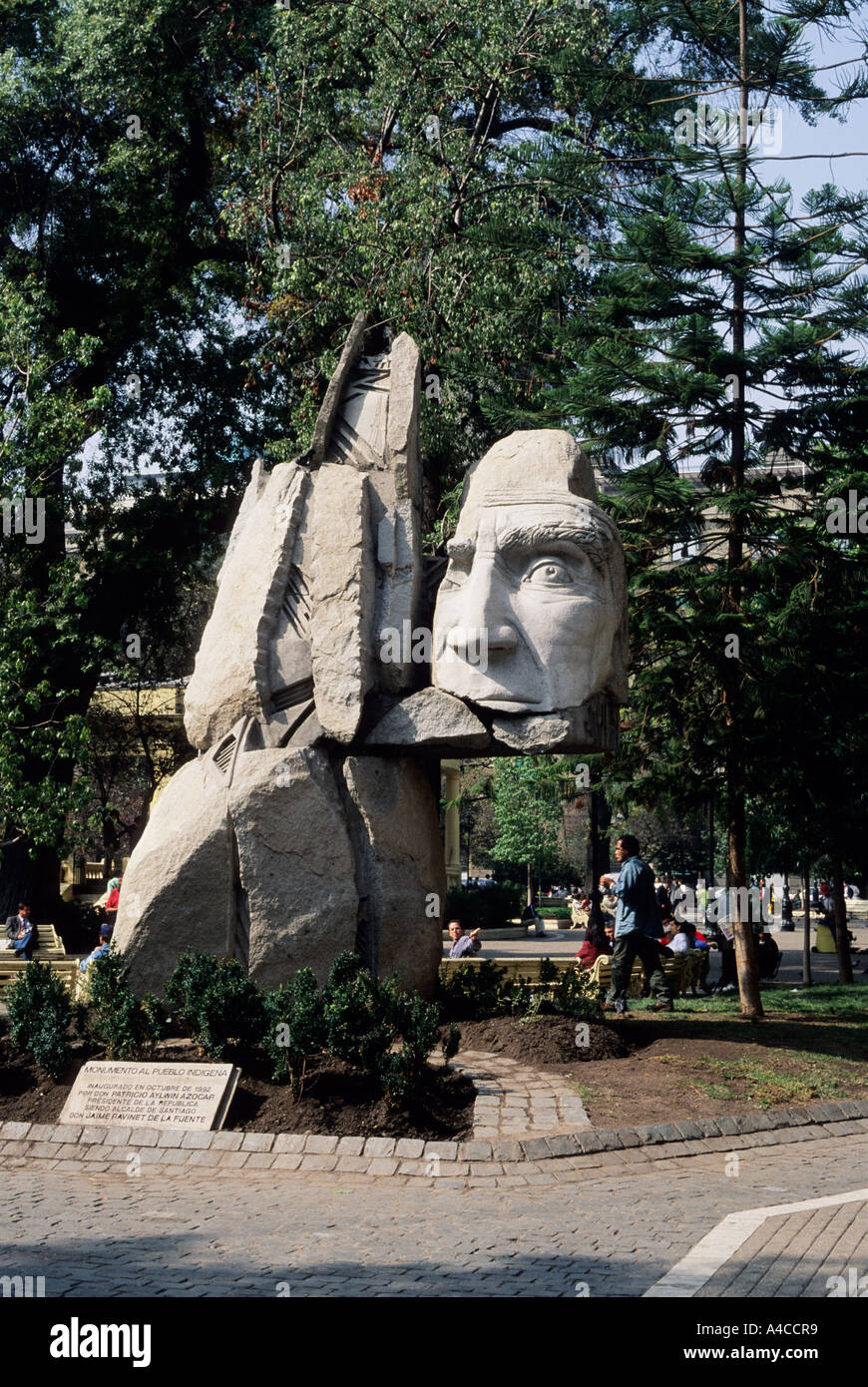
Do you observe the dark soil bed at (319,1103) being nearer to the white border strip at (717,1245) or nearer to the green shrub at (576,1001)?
the white border strip at (717,1245)

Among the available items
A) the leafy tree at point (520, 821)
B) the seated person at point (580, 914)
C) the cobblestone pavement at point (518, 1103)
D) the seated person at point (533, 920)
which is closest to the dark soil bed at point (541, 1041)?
the cobblestone pavement at point (518, 1103)

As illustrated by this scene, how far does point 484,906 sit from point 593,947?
2136cm

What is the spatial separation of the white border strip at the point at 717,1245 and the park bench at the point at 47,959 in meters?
9.78

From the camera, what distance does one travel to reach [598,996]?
14.3 m

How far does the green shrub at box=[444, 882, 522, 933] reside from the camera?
40.1m

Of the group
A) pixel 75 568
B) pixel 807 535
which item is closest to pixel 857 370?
pixel 807 535

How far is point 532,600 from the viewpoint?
11266mm

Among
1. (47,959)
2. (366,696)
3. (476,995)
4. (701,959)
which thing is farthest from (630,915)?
(47,959)

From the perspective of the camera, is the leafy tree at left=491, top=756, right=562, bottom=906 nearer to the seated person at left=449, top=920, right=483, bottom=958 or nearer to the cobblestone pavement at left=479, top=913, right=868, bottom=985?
the cobblestone pavement at left=479, top=913, right=868, bottom=985

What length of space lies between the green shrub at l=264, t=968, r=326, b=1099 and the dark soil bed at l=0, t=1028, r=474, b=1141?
0.38ft

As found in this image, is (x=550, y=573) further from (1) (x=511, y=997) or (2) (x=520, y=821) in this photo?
(2) (x=520, y=821)

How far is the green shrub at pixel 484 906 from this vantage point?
40094mm

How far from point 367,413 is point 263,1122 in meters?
6.60

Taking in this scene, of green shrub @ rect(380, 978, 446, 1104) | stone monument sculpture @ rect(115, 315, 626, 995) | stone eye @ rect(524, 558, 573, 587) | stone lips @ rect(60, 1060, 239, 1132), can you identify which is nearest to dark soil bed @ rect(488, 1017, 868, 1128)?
green shrub @ rect(380, 978, 446, 1104)
